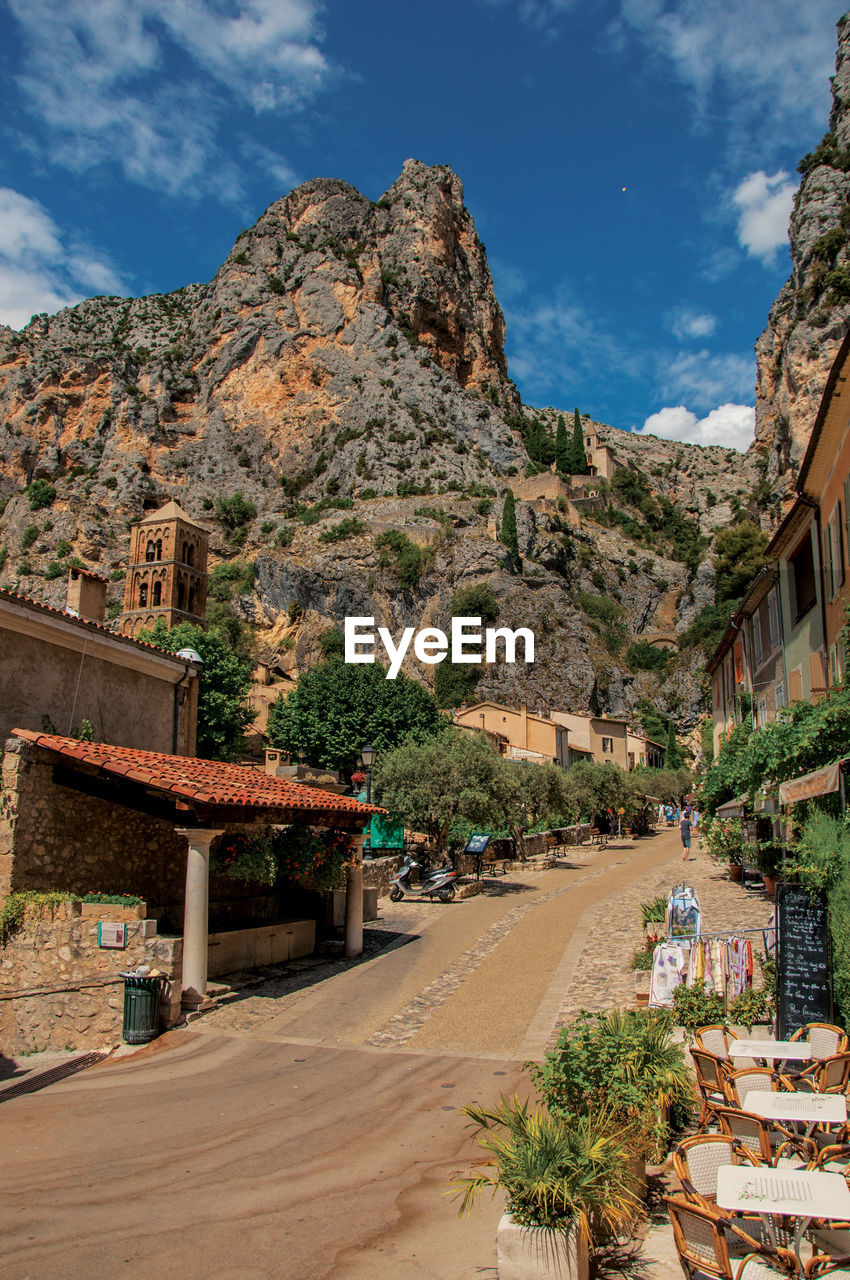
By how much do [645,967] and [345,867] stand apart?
19.5 ft

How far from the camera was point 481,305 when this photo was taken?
110 metres

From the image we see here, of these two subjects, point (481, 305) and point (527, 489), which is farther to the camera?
point (481, 305)

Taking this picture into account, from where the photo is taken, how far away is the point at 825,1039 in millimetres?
6609

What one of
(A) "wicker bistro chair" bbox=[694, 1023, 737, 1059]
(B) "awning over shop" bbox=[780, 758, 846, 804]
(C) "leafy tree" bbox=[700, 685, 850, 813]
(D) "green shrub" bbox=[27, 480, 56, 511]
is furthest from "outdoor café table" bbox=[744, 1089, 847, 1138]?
(D) "green shrub" bbox=[27, 480, 56, 511]

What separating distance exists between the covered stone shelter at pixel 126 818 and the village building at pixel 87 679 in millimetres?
1563

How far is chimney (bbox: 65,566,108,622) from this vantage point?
763 inches

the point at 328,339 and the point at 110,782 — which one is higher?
the point at 328,339

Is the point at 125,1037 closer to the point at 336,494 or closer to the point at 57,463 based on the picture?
the point at 336,494

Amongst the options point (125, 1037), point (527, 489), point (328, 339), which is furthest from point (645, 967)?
point (328, 339)

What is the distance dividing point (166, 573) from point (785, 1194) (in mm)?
71728

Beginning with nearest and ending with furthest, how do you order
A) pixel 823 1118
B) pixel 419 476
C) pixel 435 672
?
pixel 823 1118 < pixel 435 672 < pixel 419 476

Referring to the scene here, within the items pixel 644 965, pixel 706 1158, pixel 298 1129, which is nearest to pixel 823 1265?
pixel 706 1158

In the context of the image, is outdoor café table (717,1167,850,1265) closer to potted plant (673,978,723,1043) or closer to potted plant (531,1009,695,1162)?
potted plant (531,1009,695,1162)

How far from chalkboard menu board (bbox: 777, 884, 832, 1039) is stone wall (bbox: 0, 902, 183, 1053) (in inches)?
300
